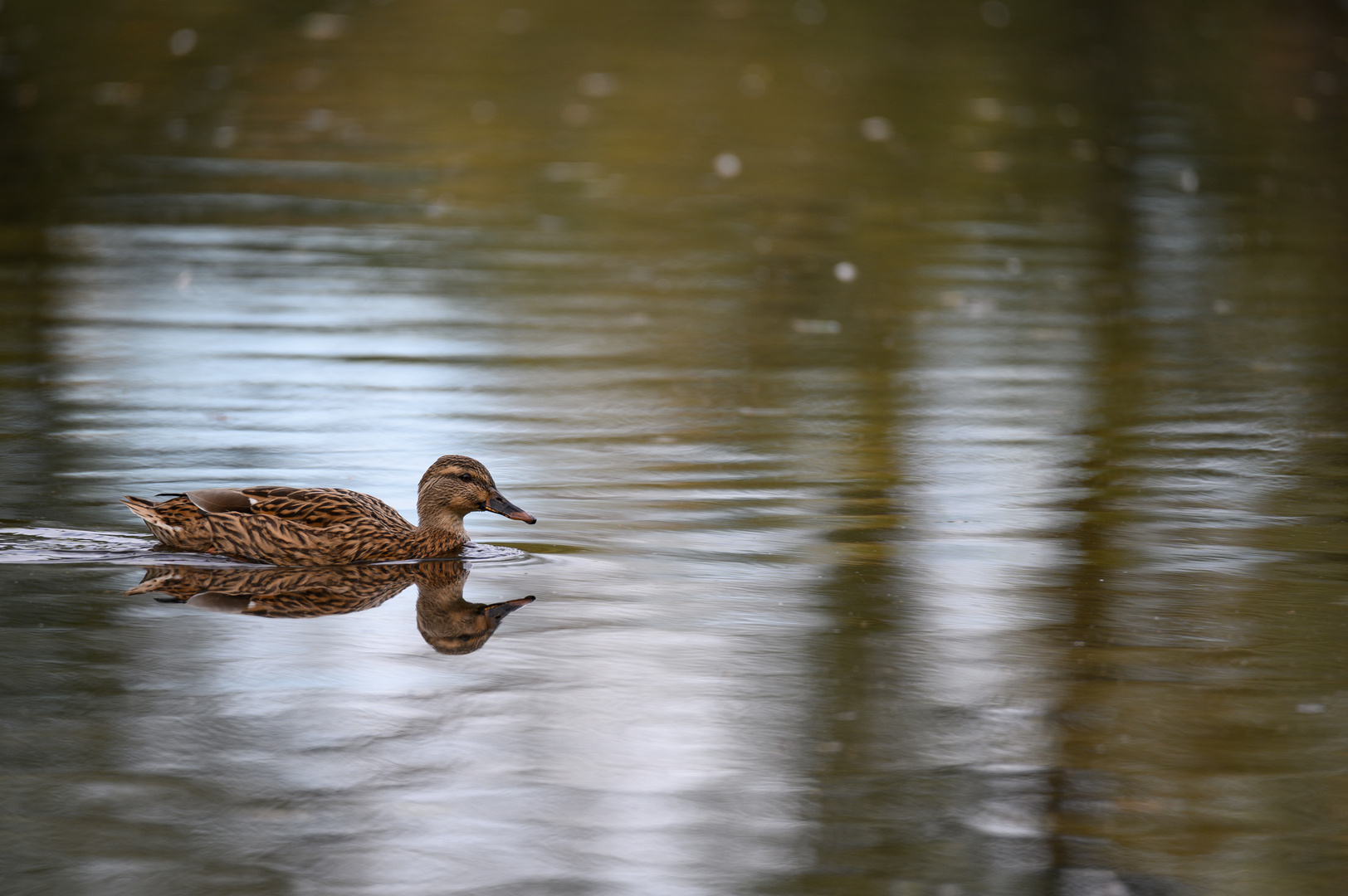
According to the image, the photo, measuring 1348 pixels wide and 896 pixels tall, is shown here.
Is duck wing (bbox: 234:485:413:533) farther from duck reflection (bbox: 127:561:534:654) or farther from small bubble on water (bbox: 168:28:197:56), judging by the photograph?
small bubble on water (bbox: 168:28:197:56)

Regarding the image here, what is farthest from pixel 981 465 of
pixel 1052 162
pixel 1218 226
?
pixel 1052 162

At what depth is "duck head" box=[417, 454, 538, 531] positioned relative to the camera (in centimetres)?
719

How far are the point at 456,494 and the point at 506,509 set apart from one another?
186mm

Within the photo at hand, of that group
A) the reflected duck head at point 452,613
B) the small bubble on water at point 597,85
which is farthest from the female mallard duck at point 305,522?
the small bubble on water at point 597,85

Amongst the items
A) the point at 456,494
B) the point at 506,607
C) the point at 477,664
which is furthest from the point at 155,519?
the point at 477,664

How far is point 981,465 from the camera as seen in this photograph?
877 centimetres

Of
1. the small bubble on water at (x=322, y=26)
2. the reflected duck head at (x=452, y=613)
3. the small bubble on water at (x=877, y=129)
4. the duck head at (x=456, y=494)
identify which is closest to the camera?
the reflected duck head at (x=452, y=613)

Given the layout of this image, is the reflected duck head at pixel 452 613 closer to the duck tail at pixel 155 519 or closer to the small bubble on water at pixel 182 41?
the duck tail at pixel 155 519

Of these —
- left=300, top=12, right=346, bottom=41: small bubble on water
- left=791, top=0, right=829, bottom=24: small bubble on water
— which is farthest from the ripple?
left=791, top=0, right=829, bottom=24: small bubble on water

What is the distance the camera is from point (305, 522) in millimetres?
7035

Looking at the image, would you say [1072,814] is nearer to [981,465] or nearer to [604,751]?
[604,751]

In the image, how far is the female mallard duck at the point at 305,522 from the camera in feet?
22.9

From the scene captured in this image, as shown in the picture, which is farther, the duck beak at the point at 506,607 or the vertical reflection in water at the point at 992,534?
the duck beak at the point at 506,607

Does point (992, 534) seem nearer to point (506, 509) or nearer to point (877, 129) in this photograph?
point (506, 509)
